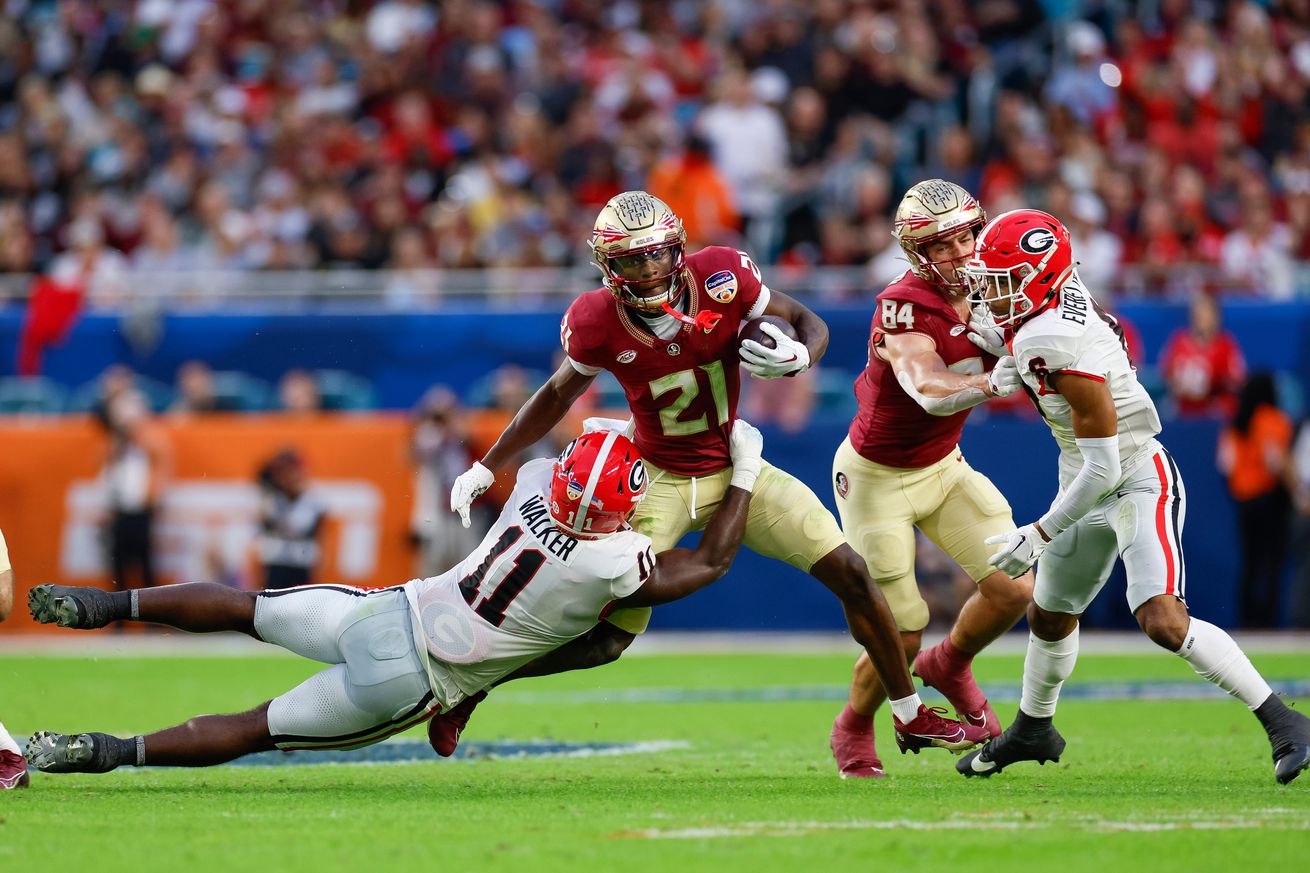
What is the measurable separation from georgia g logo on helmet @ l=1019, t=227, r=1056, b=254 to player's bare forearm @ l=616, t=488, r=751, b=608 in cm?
133

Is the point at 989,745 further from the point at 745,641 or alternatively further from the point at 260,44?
the point at 260,44

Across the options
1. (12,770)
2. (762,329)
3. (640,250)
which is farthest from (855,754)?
(12,770)

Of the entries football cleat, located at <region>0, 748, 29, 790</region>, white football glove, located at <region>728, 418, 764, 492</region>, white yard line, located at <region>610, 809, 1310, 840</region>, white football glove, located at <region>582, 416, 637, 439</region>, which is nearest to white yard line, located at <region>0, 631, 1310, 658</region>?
white football glove, located at <region>728, 418, 764, 492</region>

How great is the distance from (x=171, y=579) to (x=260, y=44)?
6.45 metres

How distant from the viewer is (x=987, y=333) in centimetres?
651

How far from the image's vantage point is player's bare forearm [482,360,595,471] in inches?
274

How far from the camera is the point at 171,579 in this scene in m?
13.2

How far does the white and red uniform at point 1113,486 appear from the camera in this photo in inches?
235

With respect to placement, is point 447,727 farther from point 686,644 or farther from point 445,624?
point 686,644

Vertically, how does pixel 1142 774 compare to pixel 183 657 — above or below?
above

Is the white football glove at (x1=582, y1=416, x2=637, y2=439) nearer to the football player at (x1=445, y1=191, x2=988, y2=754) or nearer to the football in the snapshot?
the football player at (x1=445, y1=191, x2=988, y2=754)

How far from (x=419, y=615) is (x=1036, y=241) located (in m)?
2.44

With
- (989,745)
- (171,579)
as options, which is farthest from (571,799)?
(171,579)

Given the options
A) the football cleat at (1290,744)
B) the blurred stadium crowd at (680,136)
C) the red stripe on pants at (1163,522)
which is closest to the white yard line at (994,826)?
the football cleat at (1290,744)
